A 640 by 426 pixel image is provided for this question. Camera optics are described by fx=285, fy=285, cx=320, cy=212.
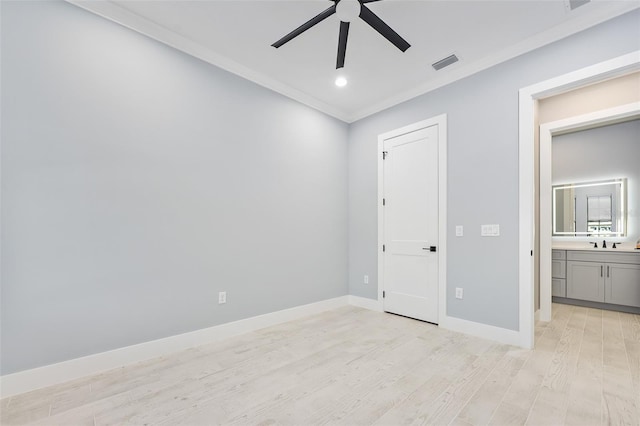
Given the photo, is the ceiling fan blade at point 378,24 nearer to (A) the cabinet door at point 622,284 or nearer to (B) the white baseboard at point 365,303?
(B) the white baseboard at point 365,303

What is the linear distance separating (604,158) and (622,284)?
1.90 meters

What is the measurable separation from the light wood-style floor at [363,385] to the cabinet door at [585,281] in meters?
1.22

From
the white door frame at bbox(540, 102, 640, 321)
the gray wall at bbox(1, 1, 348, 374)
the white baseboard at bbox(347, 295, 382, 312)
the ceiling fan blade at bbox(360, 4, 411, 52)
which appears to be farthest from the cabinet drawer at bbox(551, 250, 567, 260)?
the ceiling fan blade at bbox(360, 4, 411, 52)

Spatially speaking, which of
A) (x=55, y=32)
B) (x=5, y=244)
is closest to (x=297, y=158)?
(x=55, y=32)

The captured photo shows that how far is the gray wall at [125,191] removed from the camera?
6.48 feet

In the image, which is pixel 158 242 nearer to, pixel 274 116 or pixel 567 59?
pixel 274 116

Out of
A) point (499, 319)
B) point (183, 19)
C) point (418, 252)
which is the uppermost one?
point (183, 19)

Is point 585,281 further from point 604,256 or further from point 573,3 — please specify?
point 573,3

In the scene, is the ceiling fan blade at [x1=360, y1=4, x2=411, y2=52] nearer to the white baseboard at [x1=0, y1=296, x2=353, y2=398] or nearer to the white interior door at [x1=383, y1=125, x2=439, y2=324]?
the white interior door at [x1=383, y1=125, x2=439, y2=324]

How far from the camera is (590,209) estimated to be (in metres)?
4.52

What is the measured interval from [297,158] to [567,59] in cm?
282

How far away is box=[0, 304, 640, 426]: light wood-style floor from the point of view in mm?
1700

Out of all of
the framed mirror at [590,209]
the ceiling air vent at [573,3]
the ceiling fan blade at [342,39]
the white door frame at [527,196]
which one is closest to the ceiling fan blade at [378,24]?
the ceiling fan blade at [342,39]

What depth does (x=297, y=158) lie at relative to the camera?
146 inches
